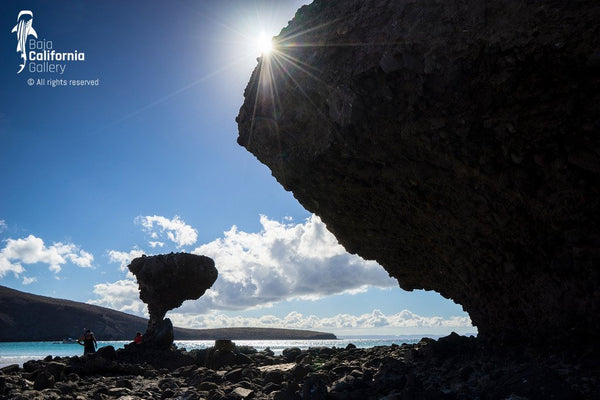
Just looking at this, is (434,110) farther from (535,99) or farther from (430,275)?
(430,275)

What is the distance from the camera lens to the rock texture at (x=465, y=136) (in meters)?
6.32

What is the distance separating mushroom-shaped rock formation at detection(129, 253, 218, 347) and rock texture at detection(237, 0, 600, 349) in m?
19.1

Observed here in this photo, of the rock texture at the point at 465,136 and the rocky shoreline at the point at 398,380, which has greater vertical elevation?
the rock texture at the point at 465,136

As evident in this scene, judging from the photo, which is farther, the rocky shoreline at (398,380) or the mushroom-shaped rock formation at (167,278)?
the mushroom-shaped rock formation at (167,278)

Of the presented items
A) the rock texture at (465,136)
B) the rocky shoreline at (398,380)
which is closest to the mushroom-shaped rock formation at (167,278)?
the rocky shoreline at (398,380)

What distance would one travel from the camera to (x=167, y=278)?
91.1 ft

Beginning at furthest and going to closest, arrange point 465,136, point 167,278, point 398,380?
point 167,278
point 398,380
point 465,136

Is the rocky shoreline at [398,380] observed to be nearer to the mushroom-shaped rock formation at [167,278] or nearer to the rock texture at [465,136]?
the rock texture at [465,136]

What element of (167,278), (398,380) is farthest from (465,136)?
(167,278)

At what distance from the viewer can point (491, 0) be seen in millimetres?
6695

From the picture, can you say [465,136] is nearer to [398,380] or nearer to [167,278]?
[398,380]

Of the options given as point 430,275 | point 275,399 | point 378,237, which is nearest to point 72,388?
point 275,399

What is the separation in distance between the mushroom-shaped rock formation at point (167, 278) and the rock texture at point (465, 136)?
Answer: 753 inches

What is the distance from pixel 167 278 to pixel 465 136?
24639 millimetres
